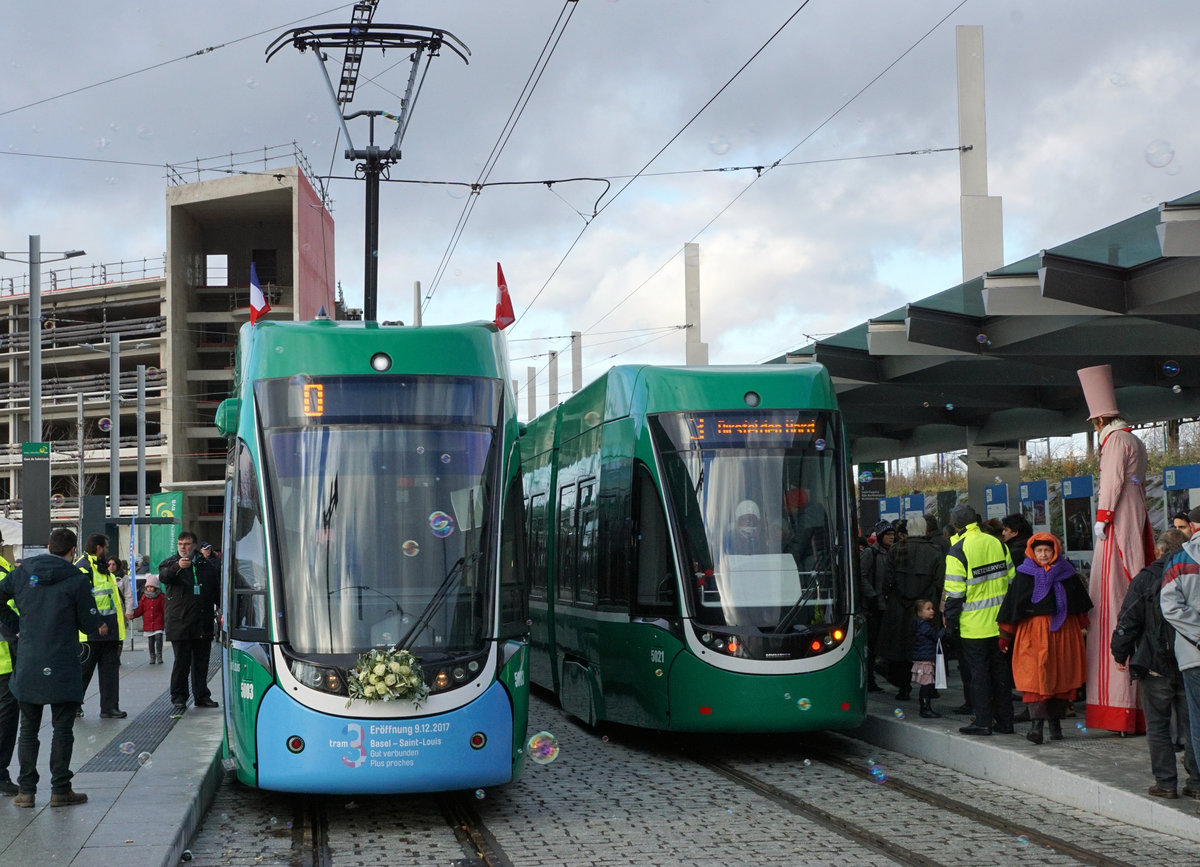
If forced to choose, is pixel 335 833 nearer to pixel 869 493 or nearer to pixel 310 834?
pixel 310 834

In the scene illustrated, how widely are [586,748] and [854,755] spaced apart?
89.8 inches

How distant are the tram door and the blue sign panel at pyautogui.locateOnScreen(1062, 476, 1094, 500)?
925 cm

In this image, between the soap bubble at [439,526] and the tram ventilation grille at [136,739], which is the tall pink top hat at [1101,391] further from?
the tram ventilation grille at [136,739]

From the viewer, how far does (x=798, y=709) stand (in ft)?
36.7

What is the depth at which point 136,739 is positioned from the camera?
12.1 metres

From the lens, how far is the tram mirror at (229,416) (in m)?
9.62

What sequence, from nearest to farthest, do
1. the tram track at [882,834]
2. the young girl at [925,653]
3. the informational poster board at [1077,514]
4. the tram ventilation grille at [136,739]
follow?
1. the tram track at [882,834]
2. the tram ventilation grille at [136,739]
3. the young girl at [925,653]
4. the informational poster board at [1077,514]

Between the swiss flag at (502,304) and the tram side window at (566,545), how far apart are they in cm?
358

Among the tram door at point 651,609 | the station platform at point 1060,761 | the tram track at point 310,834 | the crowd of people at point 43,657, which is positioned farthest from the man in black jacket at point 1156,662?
the crowd of people at point 43,657

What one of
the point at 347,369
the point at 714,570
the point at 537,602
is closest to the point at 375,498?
the point at 347,369

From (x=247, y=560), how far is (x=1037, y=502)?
14199 millimetres

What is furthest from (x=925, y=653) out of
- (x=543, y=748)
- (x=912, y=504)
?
(x=912, y=504)

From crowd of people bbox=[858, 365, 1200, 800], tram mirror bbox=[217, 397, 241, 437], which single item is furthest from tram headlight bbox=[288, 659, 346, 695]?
crowd of people bbox=[858, 365, 1200, 800]

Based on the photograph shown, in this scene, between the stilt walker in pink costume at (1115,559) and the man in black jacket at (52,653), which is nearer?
the man in black jacket at (52,653)
